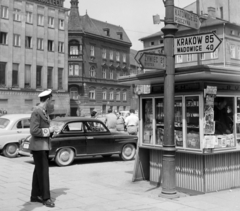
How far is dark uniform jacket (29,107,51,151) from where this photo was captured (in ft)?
21.2

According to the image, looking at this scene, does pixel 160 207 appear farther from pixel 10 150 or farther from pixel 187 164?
pixel 10 150

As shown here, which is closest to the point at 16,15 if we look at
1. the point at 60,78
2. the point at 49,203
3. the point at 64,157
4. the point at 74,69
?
the point at 60,78

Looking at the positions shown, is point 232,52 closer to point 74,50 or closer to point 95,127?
point 74,50

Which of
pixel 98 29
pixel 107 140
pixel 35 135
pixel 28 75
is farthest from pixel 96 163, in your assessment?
pixel 98 29

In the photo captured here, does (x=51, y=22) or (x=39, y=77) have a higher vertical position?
(x=51, y=22)

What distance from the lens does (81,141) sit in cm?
1238

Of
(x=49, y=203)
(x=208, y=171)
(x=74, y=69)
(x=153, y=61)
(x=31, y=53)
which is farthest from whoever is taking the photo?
(x=74, y=69)

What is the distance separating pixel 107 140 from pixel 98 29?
59.6 m

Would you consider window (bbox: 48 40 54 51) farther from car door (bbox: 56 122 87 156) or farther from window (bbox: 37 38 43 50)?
car door (bbox: 56 122 87 156)

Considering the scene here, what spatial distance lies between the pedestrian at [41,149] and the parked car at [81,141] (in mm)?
5080

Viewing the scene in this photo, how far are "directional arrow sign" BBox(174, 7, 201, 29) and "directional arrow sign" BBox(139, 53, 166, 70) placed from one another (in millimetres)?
825

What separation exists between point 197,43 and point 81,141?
644cm

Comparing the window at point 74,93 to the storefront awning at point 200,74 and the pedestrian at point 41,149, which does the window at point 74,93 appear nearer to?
the storefront awning at point 200,74

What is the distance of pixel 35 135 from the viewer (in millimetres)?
6473
